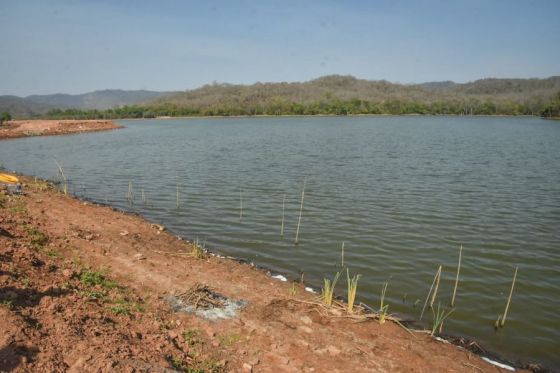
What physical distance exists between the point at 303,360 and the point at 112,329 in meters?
3.07

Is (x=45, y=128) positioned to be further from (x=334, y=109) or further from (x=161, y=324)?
(x=334, y=109)

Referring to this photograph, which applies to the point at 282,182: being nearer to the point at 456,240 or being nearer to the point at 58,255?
the point at 456,240

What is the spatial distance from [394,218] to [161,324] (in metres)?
11.1

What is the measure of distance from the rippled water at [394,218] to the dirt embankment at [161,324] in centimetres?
214

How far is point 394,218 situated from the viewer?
15641mm

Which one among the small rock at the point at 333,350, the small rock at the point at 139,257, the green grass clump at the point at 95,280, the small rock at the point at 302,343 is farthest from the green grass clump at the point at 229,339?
the small rock at the point at 139,257

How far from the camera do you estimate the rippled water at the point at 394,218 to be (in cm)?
971

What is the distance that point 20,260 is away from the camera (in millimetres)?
8305

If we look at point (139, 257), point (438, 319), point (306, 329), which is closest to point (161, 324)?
point (306, 329)

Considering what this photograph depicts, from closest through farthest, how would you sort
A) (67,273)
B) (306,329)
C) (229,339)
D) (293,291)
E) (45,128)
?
(229,339) → (306,329) → (67,273) → (293,291) → (45,128)

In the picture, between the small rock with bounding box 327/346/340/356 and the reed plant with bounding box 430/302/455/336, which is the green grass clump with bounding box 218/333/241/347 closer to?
the small rock with bounding box 327/346/340/356

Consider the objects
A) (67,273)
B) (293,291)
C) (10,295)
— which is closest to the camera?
(10,295)

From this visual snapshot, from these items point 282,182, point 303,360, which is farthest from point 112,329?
point 282,182

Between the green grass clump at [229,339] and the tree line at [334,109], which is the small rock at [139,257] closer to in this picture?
the green grass clump at [229,339]
